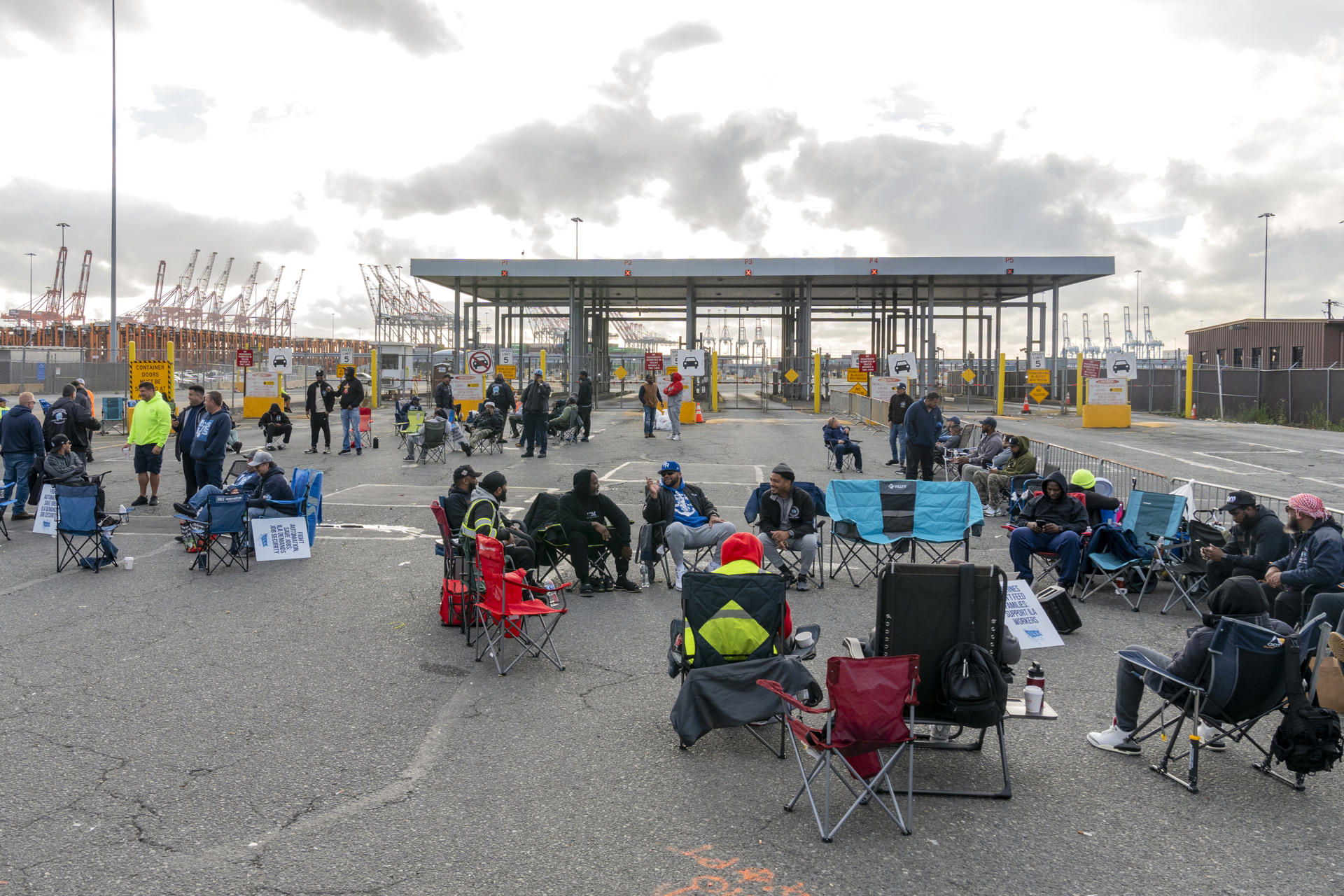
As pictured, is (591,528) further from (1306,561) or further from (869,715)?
(1306,561)

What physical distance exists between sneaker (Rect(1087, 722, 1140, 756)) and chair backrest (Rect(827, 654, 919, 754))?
4.96 feet

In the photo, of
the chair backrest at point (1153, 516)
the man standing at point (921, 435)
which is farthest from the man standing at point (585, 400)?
the chair backrest at point (1153, 516)

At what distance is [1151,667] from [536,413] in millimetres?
15542

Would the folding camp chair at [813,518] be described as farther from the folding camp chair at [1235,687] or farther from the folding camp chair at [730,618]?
the folding camp chair at [1235,687]

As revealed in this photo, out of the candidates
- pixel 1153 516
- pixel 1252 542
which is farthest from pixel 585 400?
pixel 1252 542

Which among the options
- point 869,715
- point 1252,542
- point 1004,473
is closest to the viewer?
point 869,715

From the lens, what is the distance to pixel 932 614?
480cm

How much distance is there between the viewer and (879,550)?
34.5 ft

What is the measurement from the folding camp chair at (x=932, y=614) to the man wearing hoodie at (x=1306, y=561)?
2850 millimetres

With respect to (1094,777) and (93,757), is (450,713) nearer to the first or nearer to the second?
(93,757)

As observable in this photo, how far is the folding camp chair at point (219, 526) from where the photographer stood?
917 cm

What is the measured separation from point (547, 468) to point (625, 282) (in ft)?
90.1

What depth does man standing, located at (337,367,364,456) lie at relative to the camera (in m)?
19.6

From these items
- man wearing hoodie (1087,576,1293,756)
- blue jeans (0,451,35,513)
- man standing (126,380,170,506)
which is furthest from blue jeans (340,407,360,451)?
man wearing hoodie (1087,576,1293,756)
